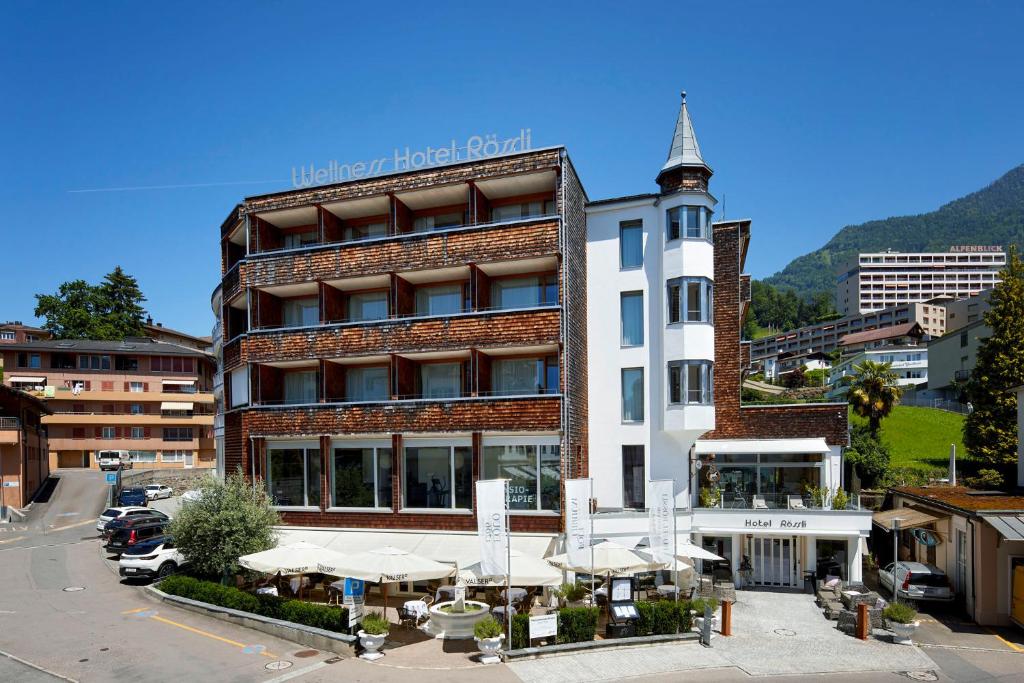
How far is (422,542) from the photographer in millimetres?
27234

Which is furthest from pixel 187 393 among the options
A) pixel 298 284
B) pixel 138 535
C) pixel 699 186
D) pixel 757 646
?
pixel 757 646

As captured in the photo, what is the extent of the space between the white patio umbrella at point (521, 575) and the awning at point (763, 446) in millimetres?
12009

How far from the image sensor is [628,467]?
98.1 ft

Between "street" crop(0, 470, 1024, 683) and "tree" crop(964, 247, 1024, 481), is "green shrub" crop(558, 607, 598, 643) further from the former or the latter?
"tree" crop(964, 247, 1024, 481)

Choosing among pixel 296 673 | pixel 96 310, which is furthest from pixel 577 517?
pixel 96 310

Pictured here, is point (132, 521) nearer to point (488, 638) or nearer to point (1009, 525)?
point (488, 638)

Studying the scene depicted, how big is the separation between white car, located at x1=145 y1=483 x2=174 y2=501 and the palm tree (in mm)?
53151

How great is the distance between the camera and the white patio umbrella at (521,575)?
20.5 metres

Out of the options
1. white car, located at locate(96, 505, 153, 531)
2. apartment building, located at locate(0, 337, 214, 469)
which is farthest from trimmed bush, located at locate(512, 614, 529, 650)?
apartment building, located at locate(0, 337, 214, 469)

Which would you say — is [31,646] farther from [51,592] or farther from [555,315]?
[555,315]

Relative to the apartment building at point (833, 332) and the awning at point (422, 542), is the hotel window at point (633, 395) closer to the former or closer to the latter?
the awning at point (422, 542)

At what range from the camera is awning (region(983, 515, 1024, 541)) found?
2103 cm

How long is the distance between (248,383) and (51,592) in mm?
10600

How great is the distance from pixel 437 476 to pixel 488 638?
391 inches
